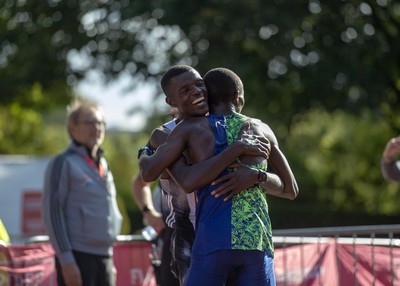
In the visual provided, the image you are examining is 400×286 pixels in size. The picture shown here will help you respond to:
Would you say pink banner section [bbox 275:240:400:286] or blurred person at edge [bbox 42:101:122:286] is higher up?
blurred person at edge [bbox 42:101:122:286]

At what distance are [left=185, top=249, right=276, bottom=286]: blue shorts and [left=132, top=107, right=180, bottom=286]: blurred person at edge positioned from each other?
1147 millimetres

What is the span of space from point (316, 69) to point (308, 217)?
8.79 metres

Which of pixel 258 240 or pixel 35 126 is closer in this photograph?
pixel 258 240

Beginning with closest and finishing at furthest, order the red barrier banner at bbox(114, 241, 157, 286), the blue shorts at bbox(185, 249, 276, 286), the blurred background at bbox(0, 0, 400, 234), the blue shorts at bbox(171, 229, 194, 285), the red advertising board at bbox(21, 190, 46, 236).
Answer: the blue shorts at bbox(185, 249, 276, 286) < the blue shorts at bbox(171, 229, 194, 285) < the red barrier banner at bbox(114, 241, 157, 286) < the blurred background at bbox(0, 0, 400, 234) < the red advertising board at bbox(21, 190, 46, 236)

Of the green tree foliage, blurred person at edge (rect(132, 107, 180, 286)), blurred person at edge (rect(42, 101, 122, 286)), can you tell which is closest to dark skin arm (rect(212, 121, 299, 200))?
blurred person at edge (rect(132, 107, 180, 286))

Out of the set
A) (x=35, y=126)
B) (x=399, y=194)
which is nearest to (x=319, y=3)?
(x=399, y=194)

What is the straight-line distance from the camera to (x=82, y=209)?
6.74 meters

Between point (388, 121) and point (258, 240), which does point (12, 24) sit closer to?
point (388, 121)

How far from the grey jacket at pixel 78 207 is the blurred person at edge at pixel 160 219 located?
0.84ft

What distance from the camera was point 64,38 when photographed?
58.3 feet

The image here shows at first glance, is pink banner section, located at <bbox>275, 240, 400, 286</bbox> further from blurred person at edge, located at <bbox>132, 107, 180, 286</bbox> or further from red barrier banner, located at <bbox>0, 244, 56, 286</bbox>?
red barrier banner, located at <bbox>0, 244, 56, 286</bbox>

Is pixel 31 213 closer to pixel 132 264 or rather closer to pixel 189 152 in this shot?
pixel 132 264

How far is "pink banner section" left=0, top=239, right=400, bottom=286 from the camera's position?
6.85 m

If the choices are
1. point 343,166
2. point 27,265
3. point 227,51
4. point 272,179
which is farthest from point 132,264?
point 343,166
